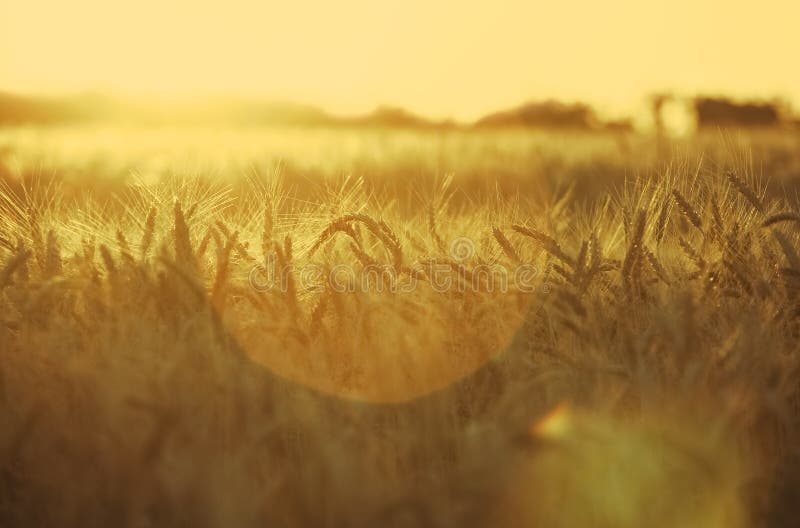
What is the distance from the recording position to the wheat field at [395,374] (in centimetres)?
143

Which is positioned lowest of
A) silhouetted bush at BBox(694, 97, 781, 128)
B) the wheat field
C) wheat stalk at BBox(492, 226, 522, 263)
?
the wheat field

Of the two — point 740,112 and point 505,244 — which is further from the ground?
point 740,112

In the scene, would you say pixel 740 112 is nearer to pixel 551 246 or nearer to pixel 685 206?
pixel 685 206

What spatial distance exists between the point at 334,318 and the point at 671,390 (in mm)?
776

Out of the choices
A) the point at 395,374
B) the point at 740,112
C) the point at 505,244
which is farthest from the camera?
the point at 740,112

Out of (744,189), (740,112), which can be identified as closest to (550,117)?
(740,112)

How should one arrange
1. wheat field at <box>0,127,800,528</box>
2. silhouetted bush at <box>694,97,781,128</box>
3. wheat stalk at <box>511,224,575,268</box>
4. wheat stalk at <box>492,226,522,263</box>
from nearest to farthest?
wheat field at <box>0,127,800,528</box> < wheat stalk at <box>511,224,575,268</box> < wheat stalk at <box>492,226,522,263</box> < silhouetted bush at <box>694,97,781,128</box>

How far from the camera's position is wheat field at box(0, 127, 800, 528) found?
4.71 ft

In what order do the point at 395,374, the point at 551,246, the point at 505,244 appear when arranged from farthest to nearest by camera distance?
the point at 505,244
the point at 551,246
the point at 395,374

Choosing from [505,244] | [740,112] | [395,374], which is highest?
[740,112]

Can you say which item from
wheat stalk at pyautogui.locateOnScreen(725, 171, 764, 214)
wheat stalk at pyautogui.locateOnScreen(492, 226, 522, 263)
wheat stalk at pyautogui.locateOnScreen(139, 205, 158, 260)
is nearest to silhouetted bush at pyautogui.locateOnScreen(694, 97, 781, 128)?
wheat stalk at pyautogui.locateOnScreen(725, 171, 764, 214)

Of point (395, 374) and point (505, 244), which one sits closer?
point (395, 374)

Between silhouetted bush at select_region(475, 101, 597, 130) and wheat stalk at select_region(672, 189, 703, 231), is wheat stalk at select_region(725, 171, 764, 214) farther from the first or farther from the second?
silhouetted bush at select_region(475, 101, 597, 130)

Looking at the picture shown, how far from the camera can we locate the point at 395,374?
1.81m
